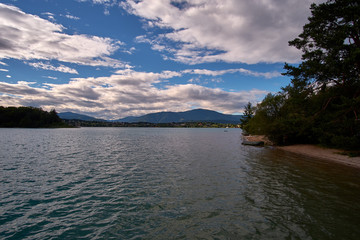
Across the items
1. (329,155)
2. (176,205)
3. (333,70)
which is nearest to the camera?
(176,205)

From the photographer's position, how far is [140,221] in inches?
400

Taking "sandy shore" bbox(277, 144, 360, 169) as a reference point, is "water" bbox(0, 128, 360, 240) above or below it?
below

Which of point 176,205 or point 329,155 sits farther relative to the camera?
point 329,155

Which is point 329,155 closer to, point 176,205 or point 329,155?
point 329,155

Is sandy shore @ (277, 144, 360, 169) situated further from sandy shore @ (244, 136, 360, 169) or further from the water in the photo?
the water

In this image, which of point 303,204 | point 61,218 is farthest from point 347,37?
point 61,218

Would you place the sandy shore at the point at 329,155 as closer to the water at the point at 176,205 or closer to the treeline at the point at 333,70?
the treeline at the point at 333,70

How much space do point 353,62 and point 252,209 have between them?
2800cm

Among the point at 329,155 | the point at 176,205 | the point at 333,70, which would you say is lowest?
the point at 176,205

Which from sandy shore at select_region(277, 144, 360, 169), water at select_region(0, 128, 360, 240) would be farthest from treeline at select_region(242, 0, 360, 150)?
water at select_region(0, 128, 360, 240)

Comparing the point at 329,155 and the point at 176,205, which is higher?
the point at 329,155

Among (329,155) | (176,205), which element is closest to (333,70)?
(329,155)

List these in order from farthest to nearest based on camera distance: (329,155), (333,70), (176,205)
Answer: (329,155) → (333,70) → (176,205)

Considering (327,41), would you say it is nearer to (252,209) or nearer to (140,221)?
(252,209)
